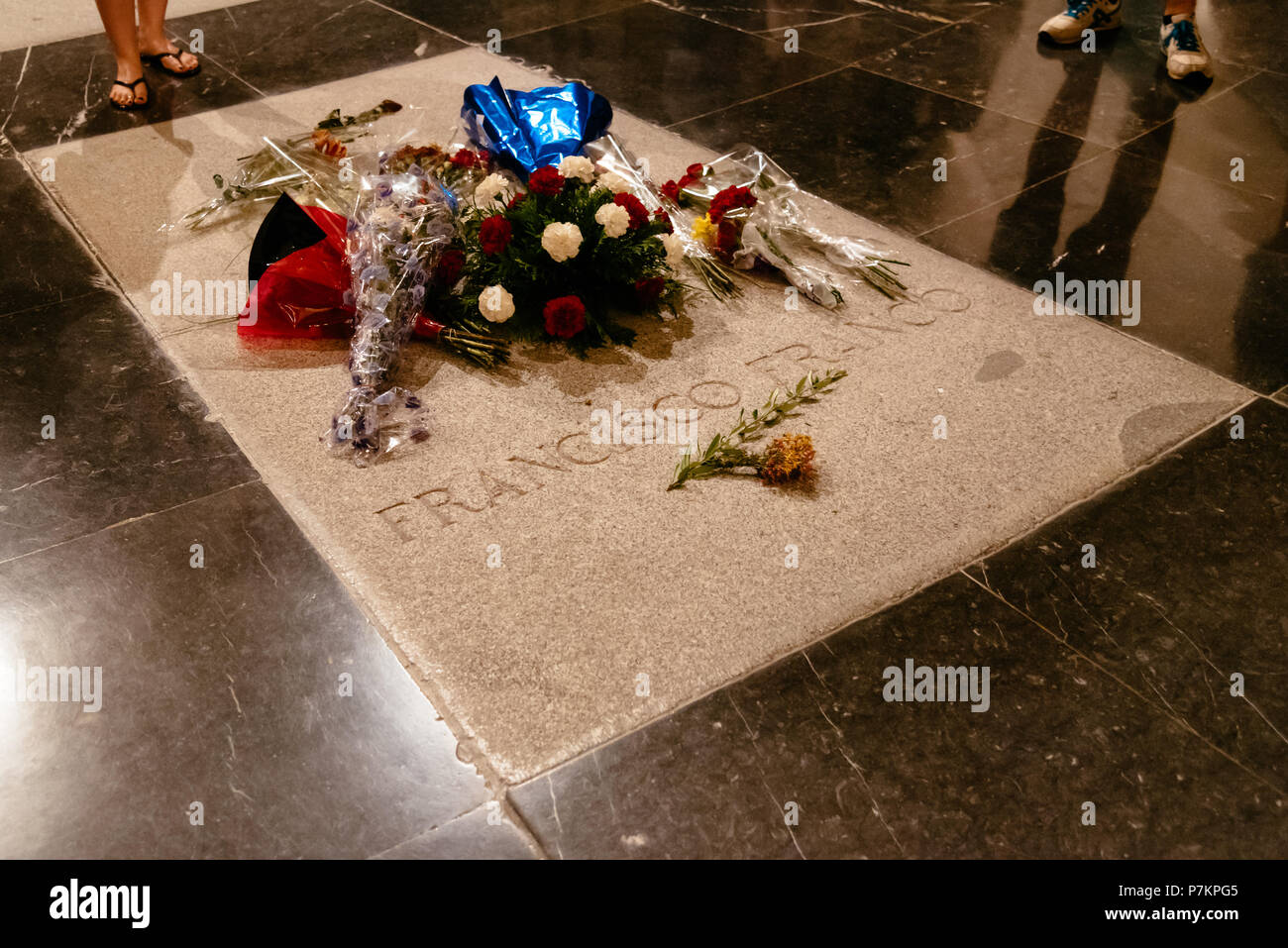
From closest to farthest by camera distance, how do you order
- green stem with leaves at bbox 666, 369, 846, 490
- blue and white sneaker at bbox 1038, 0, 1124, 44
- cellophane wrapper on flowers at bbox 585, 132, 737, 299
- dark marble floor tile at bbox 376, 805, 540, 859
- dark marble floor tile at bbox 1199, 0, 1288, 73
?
dark marble floor tile at bbox 376, 805, 540, 859 → green stem with leaves at bbox 666, 369, 846, 490 → cellophane wrapper on flowers at bbox 585, 132, 737, 299 → dark marble floor tile at bbox 1199, 0, 1288, 73 → blue and white sneaker at bbox 1038, 0, 1124, 44

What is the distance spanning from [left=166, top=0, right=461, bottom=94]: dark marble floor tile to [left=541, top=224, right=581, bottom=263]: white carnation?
2.30 m

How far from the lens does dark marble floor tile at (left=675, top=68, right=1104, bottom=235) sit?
3555 millimetres

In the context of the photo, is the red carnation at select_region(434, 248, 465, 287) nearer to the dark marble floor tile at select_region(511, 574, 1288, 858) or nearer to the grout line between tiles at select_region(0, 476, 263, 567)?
the grout line between tiles at select_region(0, 476, 263, 567)

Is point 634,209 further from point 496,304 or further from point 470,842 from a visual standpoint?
point 470,842

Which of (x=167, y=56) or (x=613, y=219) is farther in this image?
(x=167, y=56)

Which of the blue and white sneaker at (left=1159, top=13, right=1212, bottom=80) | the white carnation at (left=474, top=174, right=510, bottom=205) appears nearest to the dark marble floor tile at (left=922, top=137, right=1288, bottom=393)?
the blue and white sneaker at (left=1159, top=13, right=1212, bottom=80)

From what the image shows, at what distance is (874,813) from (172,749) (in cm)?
113

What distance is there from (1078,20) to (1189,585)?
11.3 feet

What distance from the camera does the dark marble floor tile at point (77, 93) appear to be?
4016 millimetres

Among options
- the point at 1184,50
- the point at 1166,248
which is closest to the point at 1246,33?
the point at 1184,50

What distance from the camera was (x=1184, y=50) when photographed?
430 centimetres

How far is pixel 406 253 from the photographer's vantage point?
2.66 meters
